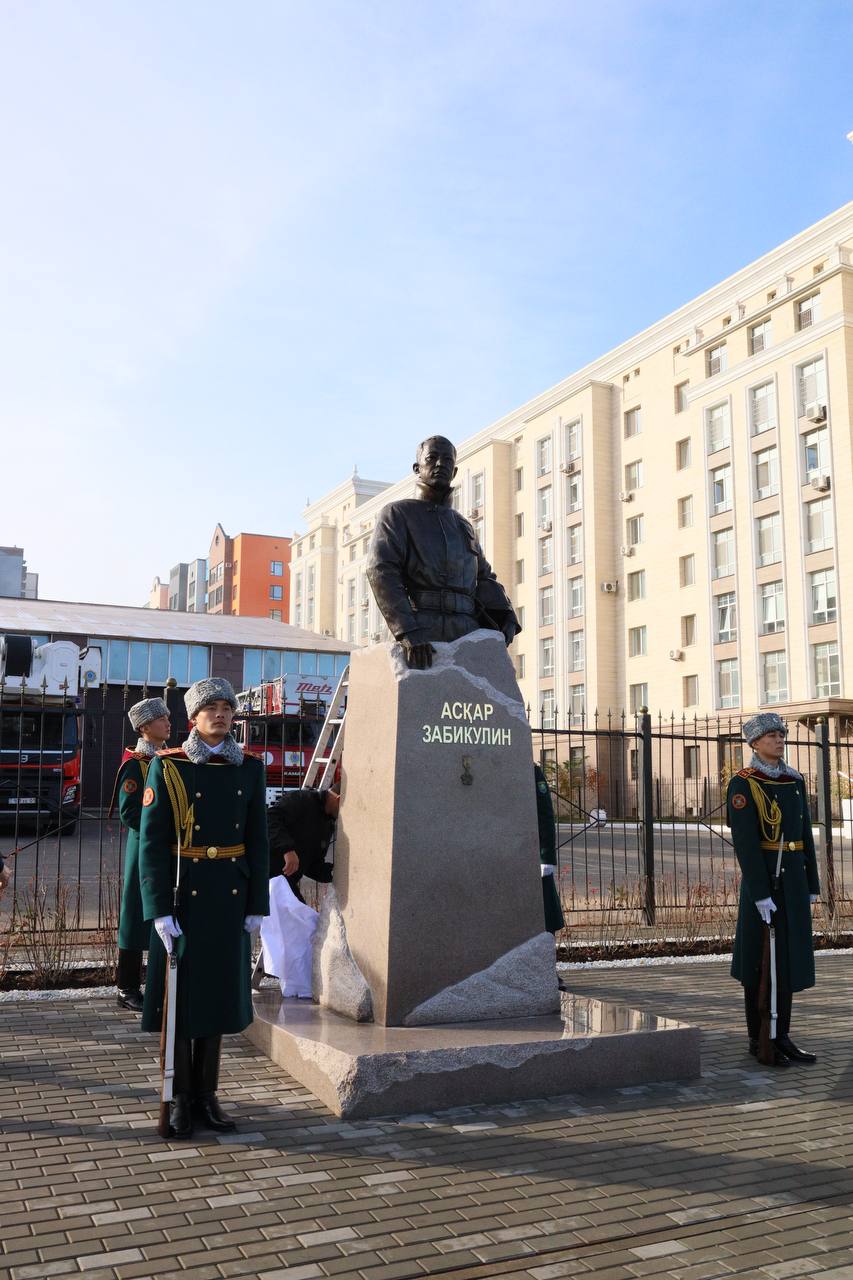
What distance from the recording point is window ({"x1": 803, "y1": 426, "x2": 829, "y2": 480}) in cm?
3566

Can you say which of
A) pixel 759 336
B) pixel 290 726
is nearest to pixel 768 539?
pixel 759 336

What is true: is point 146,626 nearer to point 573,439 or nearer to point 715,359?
point 573,439

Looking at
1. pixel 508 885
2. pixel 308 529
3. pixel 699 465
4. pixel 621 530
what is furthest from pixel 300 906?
pixel 308 529

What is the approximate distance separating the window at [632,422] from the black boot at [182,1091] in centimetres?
4456

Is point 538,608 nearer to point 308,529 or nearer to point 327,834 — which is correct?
point 308,529


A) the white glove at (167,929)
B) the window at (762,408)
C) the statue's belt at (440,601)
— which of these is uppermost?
the window at (762,408)

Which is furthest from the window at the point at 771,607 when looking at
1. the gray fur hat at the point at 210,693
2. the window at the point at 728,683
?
the gray fur hat at the point at 210,693

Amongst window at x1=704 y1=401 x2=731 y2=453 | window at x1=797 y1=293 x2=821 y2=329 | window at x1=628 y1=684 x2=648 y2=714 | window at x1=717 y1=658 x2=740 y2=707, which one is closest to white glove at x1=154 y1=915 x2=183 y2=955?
window at x1=717 y1=658 x2=740 y2=707

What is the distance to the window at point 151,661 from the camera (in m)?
40.2

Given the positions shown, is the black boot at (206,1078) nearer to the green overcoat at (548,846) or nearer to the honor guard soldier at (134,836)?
the honor guard soldier at (134,836)

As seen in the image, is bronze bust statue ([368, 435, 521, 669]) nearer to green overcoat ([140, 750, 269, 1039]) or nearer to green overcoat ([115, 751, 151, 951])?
green overcoat ([140, 750, 269, 1039])

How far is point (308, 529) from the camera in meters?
79.0

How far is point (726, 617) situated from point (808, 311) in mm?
11059

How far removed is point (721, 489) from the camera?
40.7 meters
